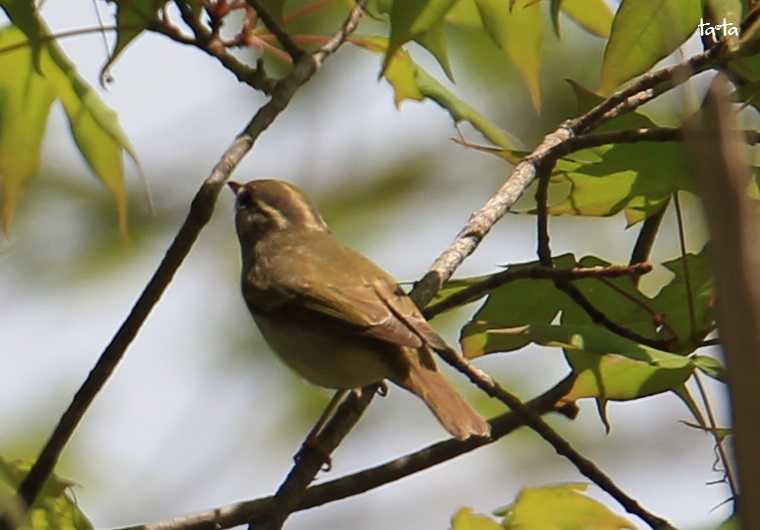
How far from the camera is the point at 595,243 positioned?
3.81m

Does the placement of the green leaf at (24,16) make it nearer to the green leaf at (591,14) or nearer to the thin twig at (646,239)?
the green leaf at (591,14)

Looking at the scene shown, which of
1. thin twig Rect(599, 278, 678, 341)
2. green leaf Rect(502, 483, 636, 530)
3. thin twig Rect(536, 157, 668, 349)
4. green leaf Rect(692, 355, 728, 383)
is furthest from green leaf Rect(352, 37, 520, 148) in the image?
green leaf Rect(692, 355, 728, 383)

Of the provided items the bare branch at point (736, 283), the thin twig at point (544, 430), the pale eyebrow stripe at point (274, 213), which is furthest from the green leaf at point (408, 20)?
the pale eyebrow stripe at point (274, 213)

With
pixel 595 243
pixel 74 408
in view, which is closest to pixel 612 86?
pixel 74 408

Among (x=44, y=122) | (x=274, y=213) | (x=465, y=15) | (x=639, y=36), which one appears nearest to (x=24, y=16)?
(x=44, y=122)

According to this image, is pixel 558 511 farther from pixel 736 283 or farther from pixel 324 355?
pixel 736 283

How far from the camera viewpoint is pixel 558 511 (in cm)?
201

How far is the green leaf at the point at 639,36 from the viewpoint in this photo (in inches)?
71.4

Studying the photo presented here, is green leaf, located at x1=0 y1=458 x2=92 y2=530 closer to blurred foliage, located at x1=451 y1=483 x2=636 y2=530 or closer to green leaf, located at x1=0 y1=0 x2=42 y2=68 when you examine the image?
blurred foliage, located at x1=451 y1=483 x2=636 y2=530

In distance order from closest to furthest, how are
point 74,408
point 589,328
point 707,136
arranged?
point 707,136 < point 589,328 < point 74,408

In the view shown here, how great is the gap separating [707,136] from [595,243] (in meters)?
3.51

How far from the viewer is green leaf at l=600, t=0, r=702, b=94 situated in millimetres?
1812

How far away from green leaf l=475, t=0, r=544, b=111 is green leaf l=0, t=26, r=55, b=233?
0.92 metres

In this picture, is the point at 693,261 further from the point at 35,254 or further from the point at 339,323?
the point at 35,254
